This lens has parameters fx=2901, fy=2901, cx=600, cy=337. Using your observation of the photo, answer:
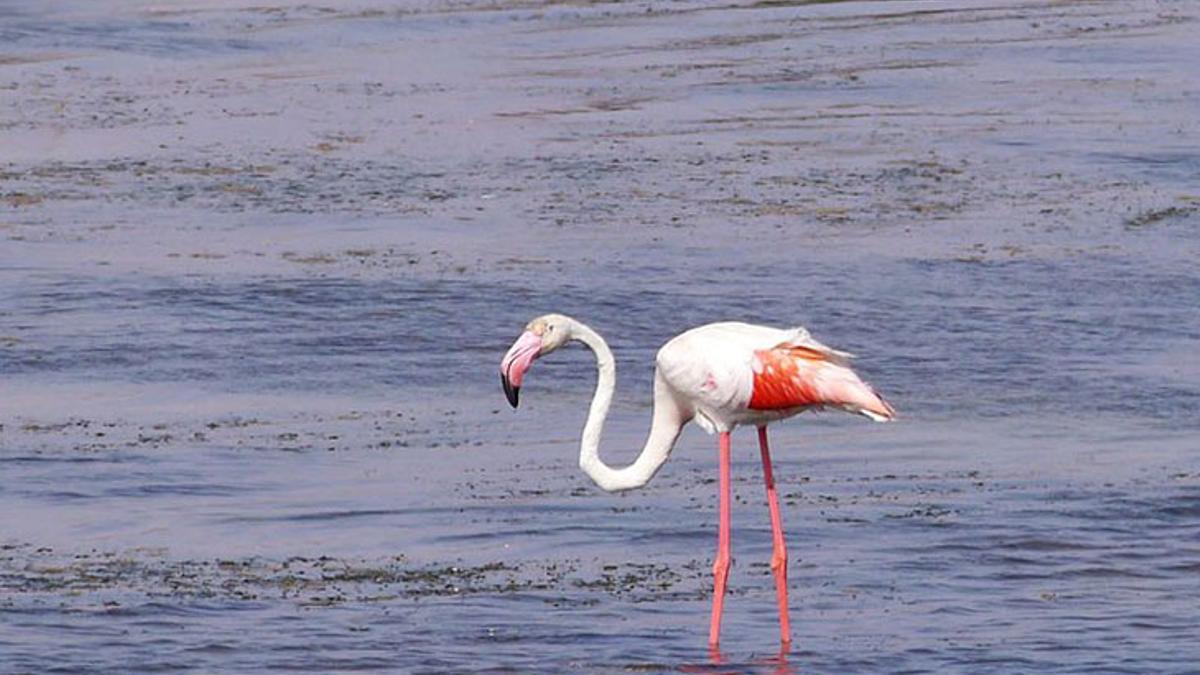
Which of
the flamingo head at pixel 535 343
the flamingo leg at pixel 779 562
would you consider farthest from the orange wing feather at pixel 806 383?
the flamingo head at pixel 535 343

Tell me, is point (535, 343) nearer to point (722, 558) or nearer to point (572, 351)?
point (722, 558)

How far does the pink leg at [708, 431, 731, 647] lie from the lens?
913 centimetres

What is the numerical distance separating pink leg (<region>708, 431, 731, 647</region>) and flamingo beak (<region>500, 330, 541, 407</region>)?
0.74m

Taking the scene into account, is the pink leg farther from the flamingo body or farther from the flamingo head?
the flamingo head

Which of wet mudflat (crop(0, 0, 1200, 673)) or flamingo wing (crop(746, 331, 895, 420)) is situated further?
wet mudflat (crop(0, 0, 1200, 673))

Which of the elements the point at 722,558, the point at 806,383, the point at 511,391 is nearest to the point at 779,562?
the point at 722,558

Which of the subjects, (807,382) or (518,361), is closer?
(807,382)

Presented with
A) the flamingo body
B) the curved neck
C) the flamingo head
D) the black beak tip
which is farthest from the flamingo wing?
the black beak tip

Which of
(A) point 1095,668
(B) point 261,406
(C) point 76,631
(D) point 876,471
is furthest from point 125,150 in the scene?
(A) point 1095,668

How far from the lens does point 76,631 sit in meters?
8.90

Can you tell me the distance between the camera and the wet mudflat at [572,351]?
30.4 feet

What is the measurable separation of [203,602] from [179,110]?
11325 mm

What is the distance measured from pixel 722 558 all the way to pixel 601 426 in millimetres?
622

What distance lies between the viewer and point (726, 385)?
9.34m
